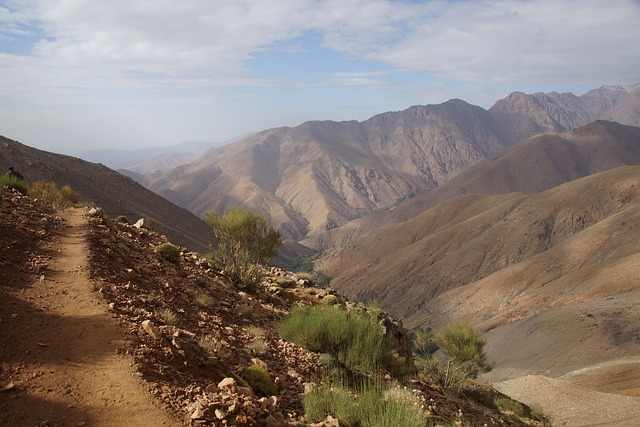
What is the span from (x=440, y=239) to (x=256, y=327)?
96.0m

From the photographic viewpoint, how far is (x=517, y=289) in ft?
234

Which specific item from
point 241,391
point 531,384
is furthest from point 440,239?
point 241,391

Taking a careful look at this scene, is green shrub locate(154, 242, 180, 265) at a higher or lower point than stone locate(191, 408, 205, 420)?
higher

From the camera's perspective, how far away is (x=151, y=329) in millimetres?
6984

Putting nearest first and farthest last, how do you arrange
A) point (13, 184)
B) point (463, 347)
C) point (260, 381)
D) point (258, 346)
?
point (260, 381), point (258, 346), point (13, 184), point (463, 347)

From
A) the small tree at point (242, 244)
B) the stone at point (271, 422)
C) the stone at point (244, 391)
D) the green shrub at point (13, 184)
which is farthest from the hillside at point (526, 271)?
the green shrub at point (13, 184)

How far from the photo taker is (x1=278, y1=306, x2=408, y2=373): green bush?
9445 millimetres

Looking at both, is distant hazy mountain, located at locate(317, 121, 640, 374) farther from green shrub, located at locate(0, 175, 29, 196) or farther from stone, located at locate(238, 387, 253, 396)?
green shrub, located at locate(0, 175, 29, 196)

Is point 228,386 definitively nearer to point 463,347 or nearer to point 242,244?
point 242,244

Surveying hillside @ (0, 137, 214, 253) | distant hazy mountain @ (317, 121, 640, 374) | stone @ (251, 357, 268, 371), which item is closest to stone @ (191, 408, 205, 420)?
stone @ (251, 357, 268, 371)

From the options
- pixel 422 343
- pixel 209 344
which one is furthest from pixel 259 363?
pixel 422 343

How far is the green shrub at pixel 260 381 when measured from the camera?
22.8 feet

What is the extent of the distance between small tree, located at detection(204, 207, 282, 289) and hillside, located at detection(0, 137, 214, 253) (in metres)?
35.8

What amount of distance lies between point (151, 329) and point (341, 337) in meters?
4.42
